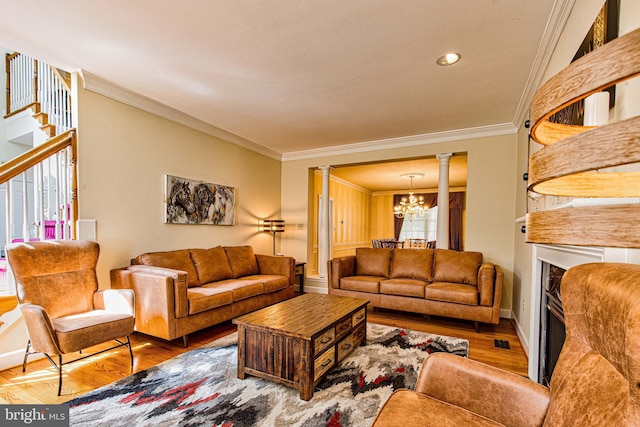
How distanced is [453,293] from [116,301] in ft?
11.1

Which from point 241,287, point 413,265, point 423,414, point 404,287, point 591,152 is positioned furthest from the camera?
point 413,265

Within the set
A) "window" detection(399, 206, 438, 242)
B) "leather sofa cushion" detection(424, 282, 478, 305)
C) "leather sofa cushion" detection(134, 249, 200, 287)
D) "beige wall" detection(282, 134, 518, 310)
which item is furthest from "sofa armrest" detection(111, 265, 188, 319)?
"window" detection(399, 206, 438, 242)

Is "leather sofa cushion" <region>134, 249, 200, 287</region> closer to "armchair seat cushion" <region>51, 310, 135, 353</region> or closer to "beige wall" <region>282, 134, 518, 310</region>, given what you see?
"armchair seat cushion" <region>51, 310, 135, 353</region>

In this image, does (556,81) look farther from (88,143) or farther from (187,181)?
(187,181)

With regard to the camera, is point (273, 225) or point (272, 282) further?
point (273, 225)

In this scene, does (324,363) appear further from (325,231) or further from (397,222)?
(397,222)

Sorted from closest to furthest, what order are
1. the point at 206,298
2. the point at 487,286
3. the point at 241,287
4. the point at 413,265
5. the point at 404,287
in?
the point at 206,298 → the point at 487,286 → the point at 241,287 → the point at 404,287 → the point at 413,265

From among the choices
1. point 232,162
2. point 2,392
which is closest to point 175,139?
point 232,162

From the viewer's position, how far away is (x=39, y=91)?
4.00 metres

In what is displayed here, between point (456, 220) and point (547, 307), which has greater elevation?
point (456, 220)

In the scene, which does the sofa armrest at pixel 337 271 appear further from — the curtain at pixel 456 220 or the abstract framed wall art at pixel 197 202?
the curtain at pixel 456 220

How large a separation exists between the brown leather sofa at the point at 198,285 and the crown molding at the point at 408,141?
6.72 feet

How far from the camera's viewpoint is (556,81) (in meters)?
0.54

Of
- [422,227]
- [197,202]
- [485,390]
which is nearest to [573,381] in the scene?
[485,390]
